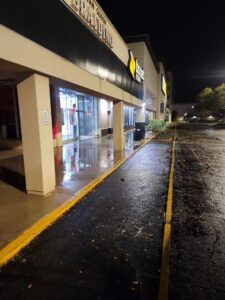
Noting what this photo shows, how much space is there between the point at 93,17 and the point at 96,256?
28.2 feet

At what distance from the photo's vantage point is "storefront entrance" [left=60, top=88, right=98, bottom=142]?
17.1 metres

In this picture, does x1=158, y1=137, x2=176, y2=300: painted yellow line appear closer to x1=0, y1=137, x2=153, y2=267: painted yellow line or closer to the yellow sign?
x1=0, y1=137, x2=153, y2=267: painted yellow line

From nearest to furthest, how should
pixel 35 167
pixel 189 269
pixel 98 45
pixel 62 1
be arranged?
pixel 189 269 → pixel 35 167 → pixel 62 1 → pixel 98 45

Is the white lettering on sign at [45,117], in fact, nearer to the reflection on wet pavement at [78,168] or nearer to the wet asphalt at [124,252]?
the reflection on wet pavement at [78,168]

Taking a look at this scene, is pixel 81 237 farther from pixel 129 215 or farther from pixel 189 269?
pixel 189 269

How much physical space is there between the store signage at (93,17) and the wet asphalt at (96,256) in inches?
236

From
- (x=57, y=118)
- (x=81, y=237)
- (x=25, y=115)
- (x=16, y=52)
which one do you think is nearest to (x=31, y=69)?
(x=16, y=52)

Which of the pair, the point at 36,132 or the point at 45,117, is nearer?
the point at 36,132

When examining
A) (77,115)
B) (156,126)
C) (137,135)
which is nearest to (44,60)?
(137,135)

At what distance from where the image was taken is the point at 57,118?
14656 millimetres

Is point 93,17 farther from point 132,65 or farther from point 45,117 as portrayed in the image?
point 132,65

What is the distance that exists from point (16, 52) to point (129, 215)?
4006 millimetres

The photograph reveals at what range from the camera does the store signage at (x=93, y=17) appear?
703cm

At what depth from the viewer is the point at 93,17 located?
8.51 m
